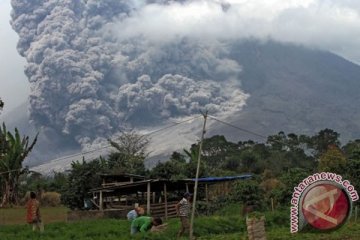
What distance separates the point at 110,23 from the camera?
643 feet

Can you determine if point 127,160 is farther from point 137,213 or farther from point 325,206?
point 325,206

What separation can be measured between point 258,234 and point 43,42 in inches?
6164

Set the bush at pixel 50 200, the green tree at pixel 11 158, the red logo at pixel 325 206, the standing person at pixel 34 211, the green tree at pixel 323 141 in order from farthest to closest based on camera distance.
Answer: the green tree at pixel 323 141 → the bush at pixel 50 200 → the green tree at pixel 11 158 → the standing person at pixel 34 211 → the red logo at pixel 325 206

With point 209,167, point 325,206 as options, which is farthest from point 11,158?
point 325,206

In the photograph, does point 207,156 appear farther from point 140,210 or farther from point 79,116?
point 79,116

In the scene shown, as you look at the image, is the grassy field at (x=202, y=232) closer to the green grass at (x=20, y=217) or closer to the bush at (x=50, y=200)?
the green grass at (x=20, y=217)

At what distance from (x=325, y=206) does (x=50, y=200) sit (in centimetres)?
4007

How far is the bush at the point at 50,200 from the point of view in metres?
51.7

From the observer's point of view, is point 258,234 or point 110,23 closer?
point 258,234

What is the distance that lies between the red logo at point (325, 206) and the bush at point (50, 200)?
3859cm

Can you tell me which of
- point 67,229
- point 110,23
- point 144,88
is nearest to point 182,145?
point 144,88

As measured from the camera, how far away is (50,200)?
5228 centimetres

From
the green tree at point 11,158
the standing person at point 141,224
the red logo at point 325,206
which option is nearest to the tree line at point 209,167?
the green tree at point 11,158

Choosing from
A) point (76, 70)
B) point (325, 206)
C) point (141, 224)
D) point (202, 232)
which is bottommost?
point (202, 232)
